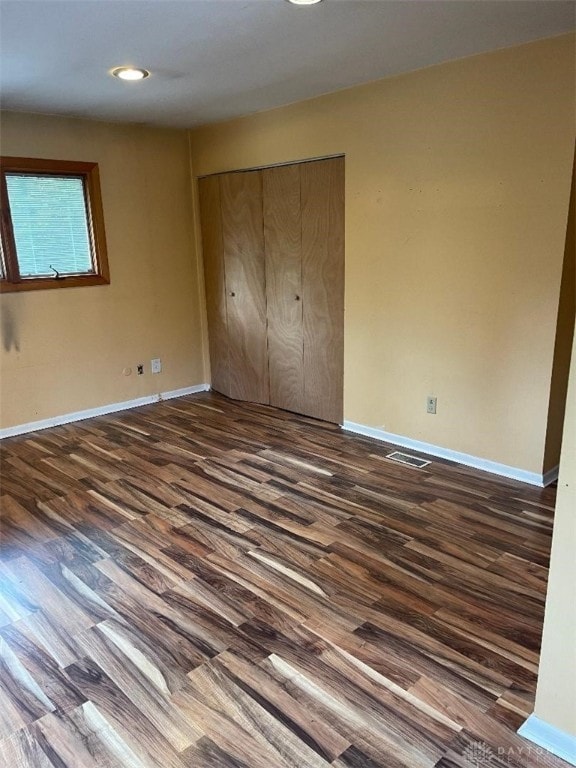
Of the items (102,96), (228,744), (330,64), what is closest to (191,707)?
(228,744)

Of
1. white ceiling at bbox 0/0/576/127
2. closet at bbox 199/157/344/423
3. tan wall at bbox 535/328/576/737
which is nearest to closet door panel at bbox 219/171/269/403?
closet at bbox 199/157/344/423

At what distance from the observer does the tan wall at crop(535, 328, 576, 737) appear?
54.0 inches

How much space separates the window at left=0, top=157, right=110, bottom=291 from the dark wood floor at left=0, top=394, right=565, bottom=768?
4.80 ft

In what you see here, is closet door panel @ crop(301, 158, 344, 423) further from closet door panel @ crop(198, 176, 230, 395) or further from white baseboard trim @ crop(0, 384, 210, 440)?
white baseboard trim @ crop(0, 384, 210, 440)

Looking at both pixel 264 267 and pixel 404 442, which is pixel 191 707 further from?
pixel 264 267

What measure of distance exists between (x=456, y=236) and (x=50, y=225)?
117 inches

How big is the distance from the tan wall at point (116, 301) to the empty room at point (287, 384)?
2 centimetres

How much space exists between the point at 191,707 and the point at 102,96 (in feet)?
11.6

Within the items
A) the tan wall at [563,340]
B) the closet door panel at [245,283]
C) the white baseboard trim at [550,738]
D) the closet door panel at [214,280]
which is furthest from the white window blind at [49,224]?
the white baseboard trim at [550,738]

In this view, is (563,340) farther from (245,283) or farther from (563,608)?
(245,283)

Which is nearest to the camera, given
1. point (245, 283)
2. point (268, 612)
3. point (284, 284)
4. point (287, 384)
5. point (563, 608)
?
point (563, 608)

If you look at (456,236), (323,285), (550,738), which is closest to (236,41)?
(456,236)

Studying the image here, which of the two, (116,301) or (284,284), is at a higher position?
(284,284)

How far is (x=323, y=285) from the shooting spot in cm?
407
